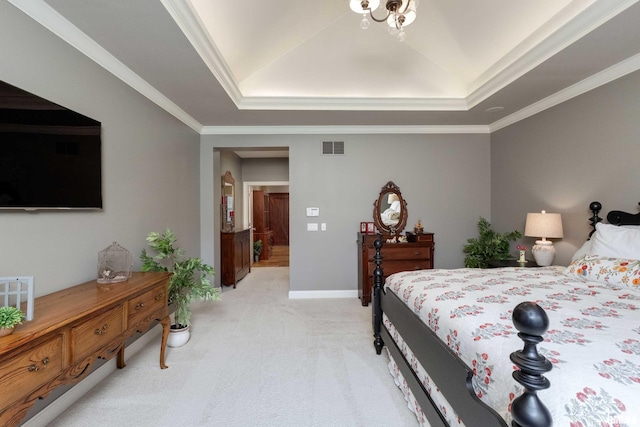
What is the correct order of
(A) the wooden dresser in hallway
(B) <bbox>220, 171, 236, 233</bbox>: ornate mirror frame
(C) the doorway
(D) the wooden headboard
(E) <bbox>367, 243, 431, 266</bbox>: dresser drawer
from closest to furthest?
(D) the wooden headboard < (E) <bbox>367, 243, 431, 266</bbox>: dresser drawer < (A) the wooden dresser in hallway < (B) <bbox>220, 171, 236, 233</bbox>: ornate mirror frame < (C) the doorway

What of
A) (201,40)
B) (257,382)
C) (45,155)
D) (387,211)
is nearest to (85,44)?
(201,40)

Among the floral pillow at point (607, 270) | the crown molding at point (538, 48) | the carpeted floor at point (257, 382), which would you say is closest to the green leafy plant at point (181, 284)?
the carpeted floor at point (257, 382)

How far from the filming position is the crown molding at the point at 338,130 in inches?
176

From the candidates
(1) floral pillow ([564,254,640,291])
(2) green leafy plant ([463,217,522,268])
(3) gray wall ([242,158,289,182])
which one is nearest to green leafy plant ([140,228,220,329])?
(1) floral pillow ([564,254,640,291])

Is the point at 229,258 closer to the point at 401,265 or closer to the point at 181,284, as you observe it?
the point at 181,284

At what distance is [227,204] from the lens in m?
5.41

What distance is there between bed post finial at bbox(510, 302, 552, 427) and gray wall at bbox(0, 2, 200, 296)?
99.5 inches

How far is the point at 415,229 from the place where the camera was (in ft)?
14.6

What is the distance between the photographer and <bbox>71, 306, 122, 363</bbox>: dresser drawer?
5.00ft

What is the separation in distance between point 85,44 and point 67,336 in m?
2.09

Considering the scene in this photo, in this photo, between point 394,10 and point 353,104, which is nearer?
point 394,10

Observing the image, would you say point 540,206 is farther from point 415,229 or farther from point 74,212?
point 74,212

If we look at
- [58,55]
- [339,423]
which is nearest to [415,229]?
[339,423]

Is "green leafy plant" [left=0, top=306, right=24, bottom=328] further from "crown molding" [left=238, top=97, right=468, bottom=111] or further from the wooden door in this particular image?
the wooden door
